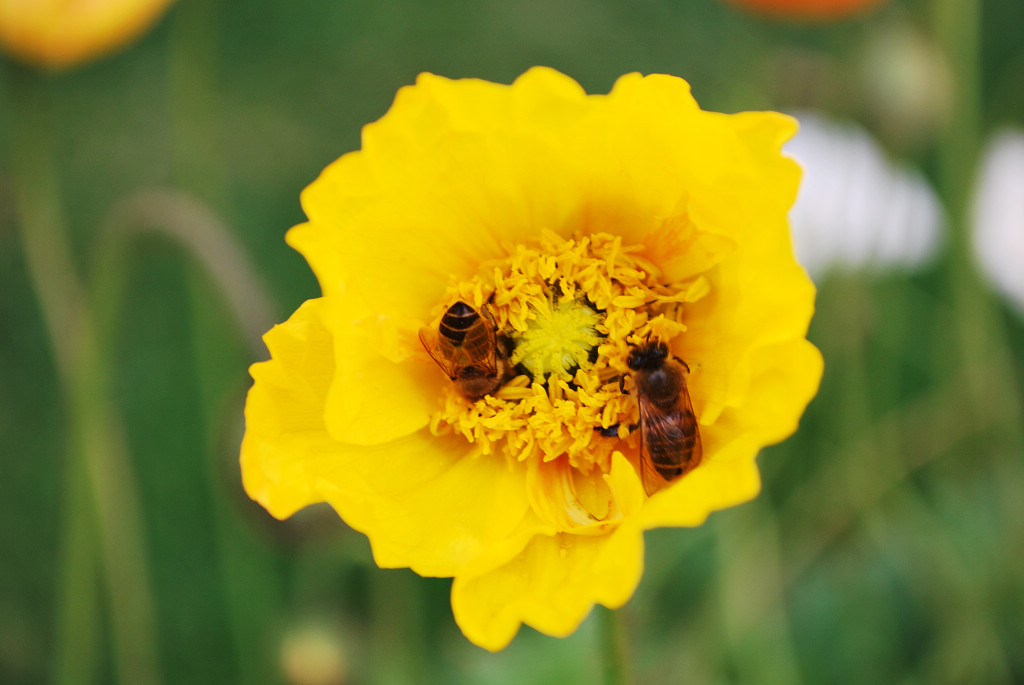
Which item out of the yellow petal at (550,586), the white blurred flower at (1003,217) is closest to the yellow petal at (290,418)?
the yellow petal at (550,586)

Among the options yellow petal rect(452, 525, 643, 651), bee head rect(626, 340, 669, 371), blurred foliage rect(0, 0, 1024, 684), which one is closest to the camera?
yellow petal rect(452, 525, 643, 651)

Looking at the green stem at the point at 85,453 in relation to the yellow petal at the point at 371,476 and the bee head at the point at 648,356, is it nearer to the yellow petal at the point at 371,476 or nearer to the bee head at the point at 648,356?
the yellow petal at the point at 371,476

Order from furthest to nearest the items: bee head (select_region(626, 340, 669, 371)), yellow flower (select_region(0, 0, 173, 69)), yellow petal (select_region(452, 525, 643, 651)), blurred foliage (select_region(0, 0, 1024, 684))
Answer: blurred foliage (select_region(0, 0, 1024, 684))
yellow flower (select_region(0, 0, 173, 69))
bee head (select_region(626, 340, 669, 371))
yellow petal (select_region(452, 525, 643, 651))

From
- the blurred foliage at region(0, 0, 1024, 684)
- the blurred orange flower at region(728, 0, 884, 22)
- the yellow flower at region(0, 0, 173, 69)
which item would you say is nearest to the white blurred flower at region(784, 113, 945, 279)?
the blurred foliage at region(0, 0, 1024, 684)

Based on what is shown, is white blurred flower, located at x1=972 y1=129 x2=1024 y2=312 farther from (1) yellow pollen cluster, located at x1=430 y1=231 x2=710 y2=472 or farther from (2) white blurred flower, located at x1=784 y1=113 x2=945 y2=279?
(1) yellow pollen cluster, located at x1=430 y1=231 x2=710 y2=472

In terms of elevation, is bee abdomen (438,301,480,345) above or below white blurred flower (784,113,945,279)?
below

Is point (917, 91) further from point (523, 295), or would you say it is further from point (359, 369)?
point (359, 369)

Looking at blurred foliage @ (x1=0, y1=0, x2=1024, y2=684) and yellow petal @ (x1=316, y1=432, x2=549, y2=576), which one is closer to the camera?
yellow petal @ (x1=316, y1=432, x2=549, y2=576)

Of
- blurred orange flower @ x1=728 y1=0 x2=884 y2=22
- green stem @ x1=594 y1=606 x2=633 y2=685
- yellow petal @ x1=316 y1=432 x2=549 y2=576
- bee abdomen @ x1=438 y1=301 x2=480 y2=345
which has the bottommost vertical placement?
green stem @ x1=594 y1=606 x2=633 y2=685
